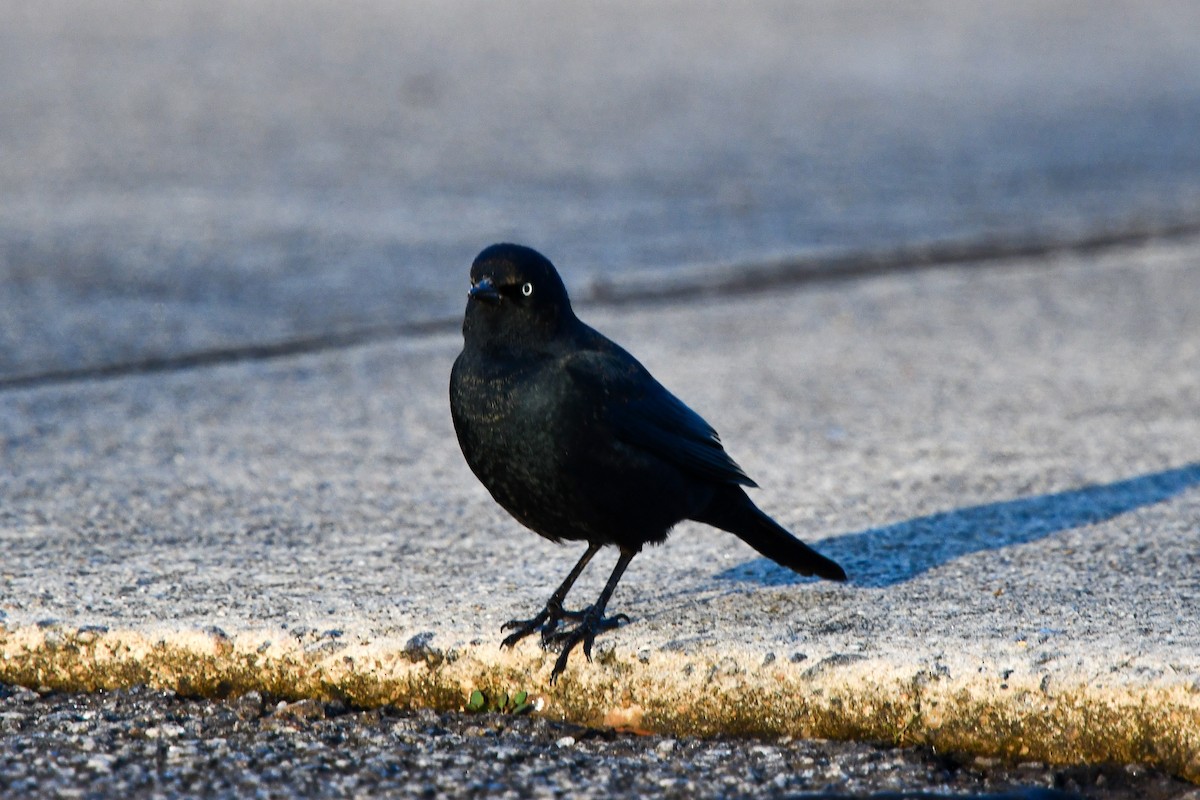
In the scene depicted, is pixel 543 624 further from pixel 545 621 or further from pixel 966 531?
pixel 966 531

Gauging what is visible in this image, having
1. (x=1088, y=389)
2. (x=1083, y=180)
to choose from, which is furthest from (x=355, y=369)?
(x=1083, y=180)

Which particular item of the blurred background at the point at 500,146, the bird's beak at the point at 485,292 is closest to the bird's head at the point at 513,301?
the bird's beak at the point at 485,292

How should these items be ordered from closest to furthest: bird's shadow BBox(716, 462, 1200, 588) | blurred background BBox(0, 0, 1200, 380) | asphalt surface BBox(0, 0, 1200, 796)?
asphalt surface BBox(0, 0, 1200, 796)
bird's shadow BBox(716, 462, 1200, 588)
blurred background BBox(0, 0, 1200, 380)

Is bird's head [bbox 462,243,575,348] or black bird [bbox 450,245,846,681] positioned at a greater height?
bird's head [bbox 462,243,575,348]

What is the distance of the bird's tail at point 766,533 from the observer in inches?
144

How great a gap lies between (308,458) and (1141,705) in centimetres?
263

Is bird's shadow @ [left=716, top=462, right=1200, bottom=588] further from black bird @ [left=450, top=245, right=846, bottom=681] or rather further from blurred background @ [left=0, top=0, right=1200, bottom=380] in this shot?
blurred background @ [left=0, top=0, right=1200, bottom=380]

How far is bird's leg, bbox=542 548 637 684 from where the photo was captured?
3.25 meters

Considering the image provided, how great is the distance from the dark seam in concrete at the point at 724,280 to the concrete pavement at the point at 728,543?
0.52 feet

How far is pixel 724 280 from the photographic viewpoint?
22.9ft

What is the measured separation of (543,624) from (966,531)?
1.31 m

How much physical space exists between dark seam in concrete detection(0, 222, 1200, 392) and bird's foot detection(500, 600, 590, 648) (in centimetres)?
266

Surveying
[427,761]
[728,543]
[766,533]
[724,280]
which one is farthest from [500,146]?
[427,761]

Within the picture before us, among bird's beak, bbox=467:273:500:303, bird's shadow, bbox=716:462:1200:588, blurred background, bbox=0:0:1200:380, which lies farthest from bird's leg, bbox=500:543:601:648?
blurred background, bbox=0:0:1200:380
